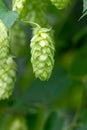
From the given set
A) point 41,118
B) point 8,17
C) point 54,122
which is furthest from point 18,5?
point 41,118

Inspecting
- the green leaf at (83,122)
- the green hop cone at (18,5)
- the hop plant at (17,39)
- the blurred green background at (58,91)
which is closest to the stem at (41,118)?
the blurred green background at (58,91)

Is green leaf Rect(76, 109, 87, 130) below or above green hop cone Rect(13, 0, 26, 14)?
below

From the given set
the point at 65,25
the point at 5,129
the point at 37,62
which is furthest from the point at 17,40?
the point at 65,25

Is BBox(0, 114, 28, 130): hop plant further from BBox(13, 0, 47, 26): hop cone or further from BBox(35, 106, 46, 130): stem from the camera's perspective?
BBox(13, 0, 47, 26): hop cone

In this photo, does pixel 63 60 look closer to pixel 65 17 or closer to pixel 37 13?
pixel 65 17

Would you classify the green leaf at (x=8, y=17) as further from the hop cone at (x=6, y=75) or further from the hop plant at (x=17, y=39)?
the hop plant at (x=17, y=39)

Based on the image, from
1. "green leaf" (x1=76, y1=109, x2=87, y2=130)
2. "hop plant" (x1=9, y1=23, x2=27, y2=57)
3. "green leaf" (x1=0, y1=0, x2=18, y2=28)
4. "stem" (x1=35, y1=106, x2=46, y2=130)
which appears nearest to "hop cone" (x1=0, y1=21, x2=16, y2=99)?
"green leaf" (x1=0, y1=0, x2=18, y2=28)
